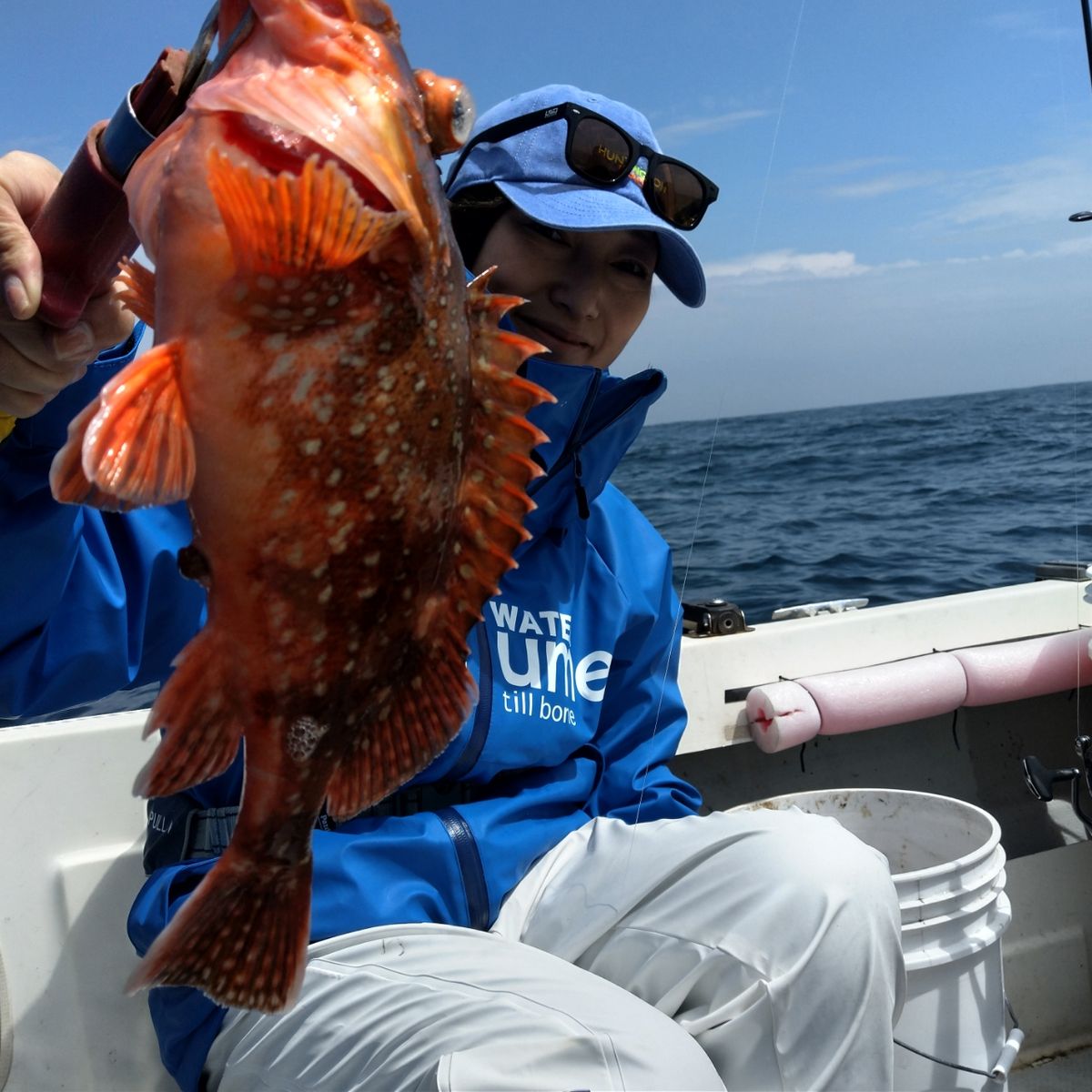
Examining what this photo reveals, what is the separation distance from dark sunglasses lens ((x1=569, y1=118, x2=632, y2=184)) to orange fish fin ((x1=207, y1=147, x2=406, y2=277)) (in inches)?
68.2

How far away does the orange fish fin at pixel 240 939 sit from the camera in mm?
1078

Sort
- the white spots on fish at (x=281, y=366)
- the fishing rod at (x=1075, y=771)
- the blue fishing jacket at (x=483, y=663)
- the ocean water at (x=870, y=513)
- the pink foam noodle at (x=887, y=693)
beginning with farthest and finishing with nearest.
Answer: the ocean water at (x=870, y=513) < the pink foam noodle at (x=887, y=693) < the fishing rod at (x=1075, y=771) < the blue fishing jacket at (x=483, y=663) < the white spots on fish at (x=281, y=366)

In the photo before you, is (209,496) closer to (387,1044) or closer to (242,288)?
(242,288)

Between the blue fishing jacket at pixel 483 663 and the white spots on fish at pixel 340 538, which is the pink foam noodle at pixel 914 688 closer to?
the blue fishing jacket at pixel 483 663

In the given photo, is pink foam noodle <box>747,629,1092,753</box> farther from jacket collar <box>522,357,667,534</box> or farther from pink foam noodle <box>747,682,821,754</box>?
jacket collar <box>522,357,667,534</box>

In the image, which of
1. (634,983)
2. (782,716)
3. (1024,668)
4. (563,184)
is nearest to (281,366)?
(563,184)

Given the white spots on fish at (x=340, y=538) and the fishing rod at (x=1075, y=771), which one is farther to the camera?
the fishing rod at (x=1075, y=771)

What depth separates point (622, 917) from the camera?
2.37 m

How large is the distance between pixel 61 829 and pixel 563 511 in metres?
1.62

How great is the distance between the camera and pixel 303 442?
98cm

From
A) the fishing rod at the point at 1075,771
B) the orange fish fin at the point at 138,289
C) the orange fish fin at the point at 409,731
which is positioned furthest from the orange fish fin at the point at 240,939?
the fishing rod at the point at 1075,771

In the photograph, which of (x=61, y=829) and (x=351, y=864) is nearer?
(x=351, y=864)

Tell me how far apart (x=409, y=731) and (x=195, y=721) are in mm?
252

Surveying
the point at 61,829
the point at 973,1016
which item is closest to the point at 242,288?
the point at 61,829
